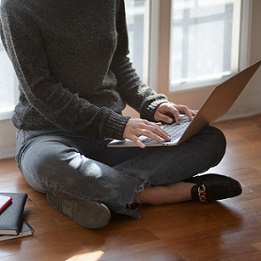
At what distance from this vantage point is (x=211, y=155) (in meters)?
2.29

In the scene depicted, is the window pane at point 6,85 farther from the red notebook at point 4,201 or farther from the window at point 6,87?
the red notebook at point 4,201

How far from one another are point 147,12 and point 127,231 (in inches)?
39.1

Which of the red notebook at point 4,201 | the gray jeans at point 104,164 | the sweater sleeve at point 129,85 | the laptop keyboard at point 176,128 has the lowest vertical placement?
the red notebook at point 4,201

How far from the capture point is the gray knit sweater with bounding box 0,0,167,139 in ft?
7.08

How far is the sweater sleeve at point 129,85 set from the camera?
2400mm

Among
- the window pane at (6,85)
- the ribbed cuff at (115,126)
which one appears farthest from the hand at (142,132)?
the window pane at (6,85)

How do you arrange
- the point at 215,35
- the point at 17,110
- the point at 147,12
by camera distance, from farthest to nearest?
the point at 215,35, the point at 147,12, the point at 17,110

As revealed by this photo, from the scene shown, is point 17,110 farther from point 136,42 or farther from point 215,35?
point 215,35

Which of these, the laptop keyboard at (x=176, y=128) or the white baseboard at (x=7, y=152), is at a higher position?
the laptop keyboard at (x=176, y=128)

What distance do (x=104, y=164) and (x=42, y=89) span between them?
28 centimetres

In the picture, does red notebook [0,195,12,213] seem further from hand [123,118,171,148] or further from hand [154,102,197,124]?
hand [154,102,197,124]

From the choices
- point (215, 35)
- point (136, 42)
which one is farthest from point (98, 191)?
point (215, 35)

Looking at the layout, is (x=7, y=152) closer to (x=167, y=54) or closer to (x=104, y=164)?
(x=104, y=164)

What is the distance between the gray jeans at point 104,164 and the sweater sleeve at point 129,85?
0.14 meters
